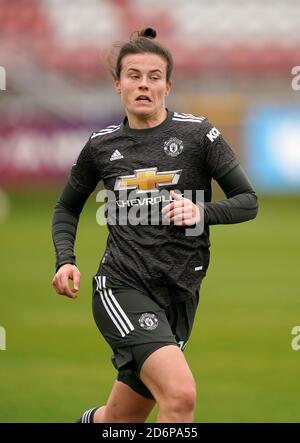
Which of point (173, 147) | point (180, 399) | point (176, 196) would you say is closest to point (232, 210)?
point (176, 196)

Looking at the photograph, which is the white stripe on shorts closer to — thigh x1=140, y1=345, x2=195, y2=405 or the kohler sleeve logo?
thigh x1=140, y1=345, x2=195, y2=405

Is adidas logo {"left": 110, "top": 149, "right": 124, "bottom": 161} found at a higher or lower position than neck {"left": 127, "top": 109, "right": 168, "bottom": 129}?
lower

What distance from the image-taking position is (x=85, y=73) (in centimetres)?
2895

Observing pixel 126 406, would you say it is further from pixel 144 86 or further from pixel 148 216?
pixel 144 86

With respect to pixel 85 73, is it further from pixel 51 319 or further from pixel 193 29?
pixel 51 319

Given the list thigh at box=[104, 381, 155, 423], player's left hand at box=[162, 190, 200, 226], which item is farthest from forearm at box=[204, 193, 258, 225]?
thigh at box=[104, 381, 155, 423]

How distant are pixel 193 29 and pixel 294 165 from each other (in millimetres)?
7400

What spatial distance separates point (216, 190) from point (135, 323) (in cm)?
1962

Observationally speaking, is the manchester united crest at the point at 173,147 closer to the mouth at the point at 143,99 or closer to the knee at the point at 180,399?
the mouth at the point at 143,99

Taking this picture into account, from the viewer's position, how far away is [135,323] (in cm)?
495

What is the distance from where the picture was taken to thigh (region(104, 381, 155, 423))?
17.0 feet

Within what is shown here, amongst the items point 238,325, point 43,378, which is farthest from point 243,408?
point 238,325

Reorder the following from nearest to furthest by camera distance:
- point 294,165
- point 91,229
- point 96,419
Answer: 1. point 96,419
2. point 91,229
3. point 294,165

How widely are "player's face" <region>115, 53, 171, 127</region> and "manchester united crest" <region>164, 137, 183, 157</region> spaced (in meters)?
0.17
